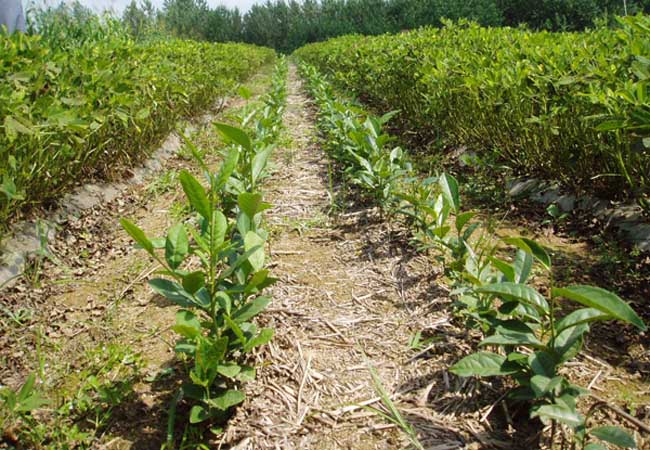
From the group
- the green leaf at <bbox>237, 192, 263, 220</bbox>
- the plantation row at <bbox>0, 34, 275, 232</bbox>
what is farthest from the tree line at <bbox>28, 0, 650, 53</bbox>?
the green leaf at <bbox>237, 192, 263, 220</bbox>

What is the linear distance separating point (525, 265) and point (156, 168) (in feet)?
12.1

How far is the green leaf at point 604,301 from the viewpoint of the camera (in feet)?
3.14

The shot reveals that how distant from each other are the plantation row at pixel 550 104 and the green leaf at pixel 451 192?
616 millimetres

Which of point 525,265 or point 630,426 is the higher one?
point 525,265

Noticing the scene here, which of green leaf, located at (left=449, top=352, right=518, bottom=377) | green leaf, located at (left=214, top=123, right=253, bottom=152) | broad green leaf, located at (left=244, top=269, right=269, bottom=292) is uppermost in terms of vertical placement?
green leaf, located at (left=214, top=123, right=253, bottom=152)

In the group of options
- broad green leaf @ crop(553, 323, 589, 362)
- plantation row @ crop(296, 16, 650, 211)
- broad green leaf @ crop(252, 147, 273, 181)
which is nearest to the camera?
broad green leaf @ crop(553, 323, 589, 362)

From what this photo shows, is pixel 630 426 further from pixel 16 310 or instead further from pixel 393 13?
pixel 393 13

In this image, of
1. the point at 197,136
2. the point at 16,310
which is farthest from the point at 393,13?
the point at 16,310

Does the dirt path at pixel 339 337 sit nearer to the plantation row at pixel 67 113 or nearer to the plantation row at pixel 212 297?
the plantation row at pixel 212 297

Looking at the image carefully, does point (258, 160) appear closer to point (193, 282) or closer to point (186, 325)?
point (193, 282)

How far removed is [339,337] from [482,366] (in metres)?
0.72

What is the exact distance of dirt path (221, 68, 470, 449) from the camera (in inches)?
56.6

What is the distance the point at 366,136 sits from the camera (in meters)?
3.24

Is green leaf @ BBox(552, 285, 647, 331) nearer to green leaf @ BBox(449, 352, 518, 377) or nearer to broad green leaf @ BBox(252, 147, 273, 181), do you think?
green leaf @ BBox(449, 352, 518, 377)
